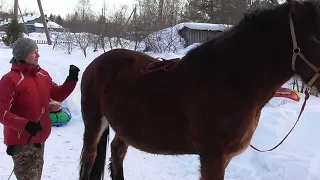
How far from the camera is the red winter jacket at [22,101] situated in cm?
272

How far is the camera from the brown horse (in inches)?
89.4

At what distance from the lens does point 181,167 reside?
4699 mm

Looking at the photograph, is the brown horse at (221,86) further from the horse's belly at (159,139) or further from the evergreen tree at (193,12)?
the evergreen tree at (193,12)

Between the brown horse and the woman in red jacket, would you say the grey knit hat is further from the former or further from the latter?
the brown horse

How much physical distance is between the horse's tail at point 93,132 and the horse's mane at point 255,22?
154 cm

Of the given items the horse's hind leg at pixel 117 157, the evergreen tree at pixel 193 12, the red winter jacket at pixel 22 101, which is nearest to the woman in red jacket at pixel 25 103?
the red winter jacket at pixel 22 101

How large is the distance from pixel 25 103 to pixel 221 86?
1565 millimetres

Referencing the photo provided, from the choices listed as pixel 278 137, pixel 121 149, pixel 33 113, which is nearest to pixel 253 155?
pixel 278 137

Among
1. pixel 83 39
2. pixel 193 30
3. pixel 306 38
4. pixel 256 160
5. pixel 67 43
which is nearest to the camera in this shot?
pixel 306 38

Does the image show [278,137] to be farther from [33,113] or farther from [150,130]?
[33,113]

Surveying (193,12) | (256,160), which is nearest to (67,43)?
(256,160)

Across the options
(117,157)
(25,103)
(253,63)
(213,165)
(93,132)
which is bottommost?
(117,157)

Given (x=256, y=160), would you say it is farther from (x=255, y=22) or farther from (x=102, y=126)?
(x=255, y=22)

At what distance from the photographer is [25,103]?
2.95m
